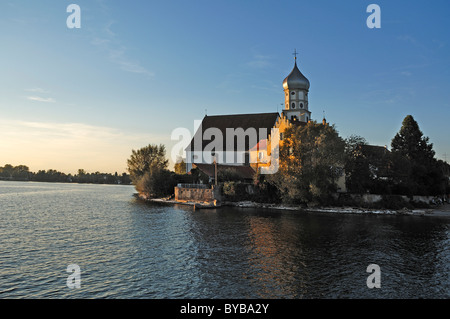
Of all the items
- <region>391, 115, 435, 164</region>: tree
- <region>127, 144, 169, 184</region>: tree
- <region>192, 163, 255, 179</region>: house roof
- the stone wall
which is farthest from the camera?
<region>127, 144, 169, 184</region>: tree

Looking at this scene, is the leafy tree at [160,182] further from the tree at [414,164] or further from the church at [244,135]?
the tree at [414,164]

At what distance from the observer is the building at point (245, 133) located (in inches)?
2745

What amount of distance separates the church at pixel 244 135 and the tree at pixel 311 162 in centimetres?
1203

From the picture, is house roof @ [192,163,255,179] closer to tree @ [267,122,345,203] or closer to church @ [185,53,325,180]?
church @ [185,53,325,180]

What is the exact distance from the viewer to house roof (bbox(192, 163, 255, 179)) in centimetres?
6381

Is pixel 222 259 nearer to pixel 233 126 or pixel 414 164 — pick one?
pixel 414 164

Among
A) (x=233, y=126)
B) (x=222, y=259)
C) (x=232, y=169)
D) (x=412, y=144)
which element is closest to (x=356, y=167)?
(x=412, y=144)

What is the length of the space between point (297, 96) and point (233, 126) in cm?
1711

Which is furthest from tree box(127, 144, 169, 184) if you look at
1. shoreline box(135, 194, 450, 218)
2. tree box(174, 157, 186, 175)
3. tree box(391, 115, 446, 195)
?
tree box(391, 115, 446, 195)

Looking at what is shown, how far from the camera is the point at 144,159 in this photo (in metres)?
87.7

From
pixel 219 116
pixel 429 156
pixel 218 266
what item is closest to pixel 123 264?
pixel 218 266

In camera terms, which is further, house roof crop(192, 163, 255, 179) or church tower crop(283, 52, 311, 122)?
church tower crop(283, 52, 311, 122)
